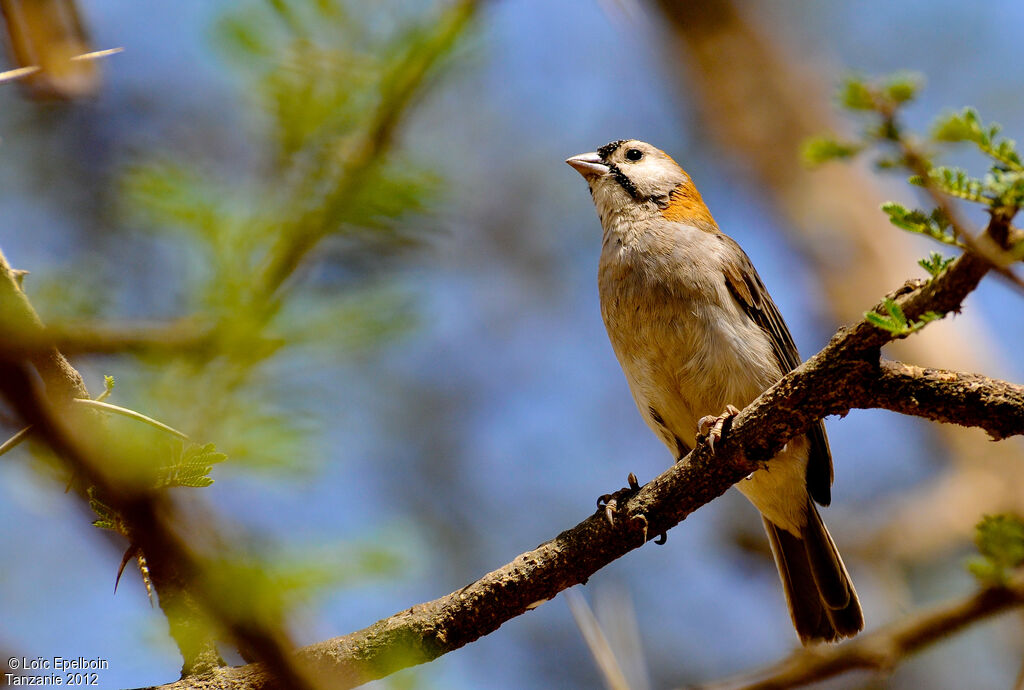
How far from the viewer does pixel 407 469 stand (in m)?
11.8

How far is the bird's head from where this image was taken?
19.4ft

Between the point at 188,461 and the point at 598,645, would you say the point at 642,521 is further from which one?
the point at 188,461

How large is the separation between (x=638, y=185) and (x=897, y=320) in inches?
146

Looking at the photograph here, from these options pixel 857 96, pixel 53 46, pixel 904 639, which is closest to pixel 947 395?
pixel 904 639

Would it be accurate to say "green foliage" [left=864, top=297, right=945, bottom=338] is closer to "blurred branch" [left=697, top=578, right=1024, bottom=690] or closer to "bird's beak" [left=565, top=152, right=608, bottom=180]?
"blurred branch" [left=697, top=578, right=1024, bottom=690]

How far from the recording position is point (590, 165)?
646cm

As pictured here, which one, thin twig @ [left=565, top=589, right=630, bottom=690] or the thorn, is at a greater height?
the thorn

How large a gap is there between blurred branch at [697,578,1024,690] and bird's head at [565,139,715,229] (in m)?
3.50

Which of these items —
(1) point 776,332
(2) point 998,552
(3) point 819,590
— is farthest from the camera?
(3) point 819,590

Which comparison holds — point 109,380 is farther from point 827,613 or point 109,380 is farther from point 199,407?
point 827,613

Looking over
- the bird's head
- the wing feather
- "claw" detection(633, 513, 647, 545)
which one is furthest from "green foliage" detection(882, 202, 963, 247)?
the bird's head

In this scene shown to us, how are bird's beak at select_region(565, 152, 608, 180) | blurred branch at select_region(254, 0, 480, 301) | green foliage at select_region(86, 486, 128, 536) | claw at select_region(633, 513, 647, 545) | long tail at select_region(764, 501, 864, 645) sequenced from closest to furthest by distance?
blurred branch at select_region(254, 0, 480, 301), green foliage at select_region(86, 486, 128, 536), claw at select_region(633, 513, 647, 545), long tail at select_region(764, 501, 864, 645), bird's beak at select_region(565, 152, 608, 180)

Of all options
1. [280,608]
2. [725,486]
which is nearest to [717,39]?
[725,486]

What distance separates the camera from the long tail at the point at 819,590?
17.5 ft
